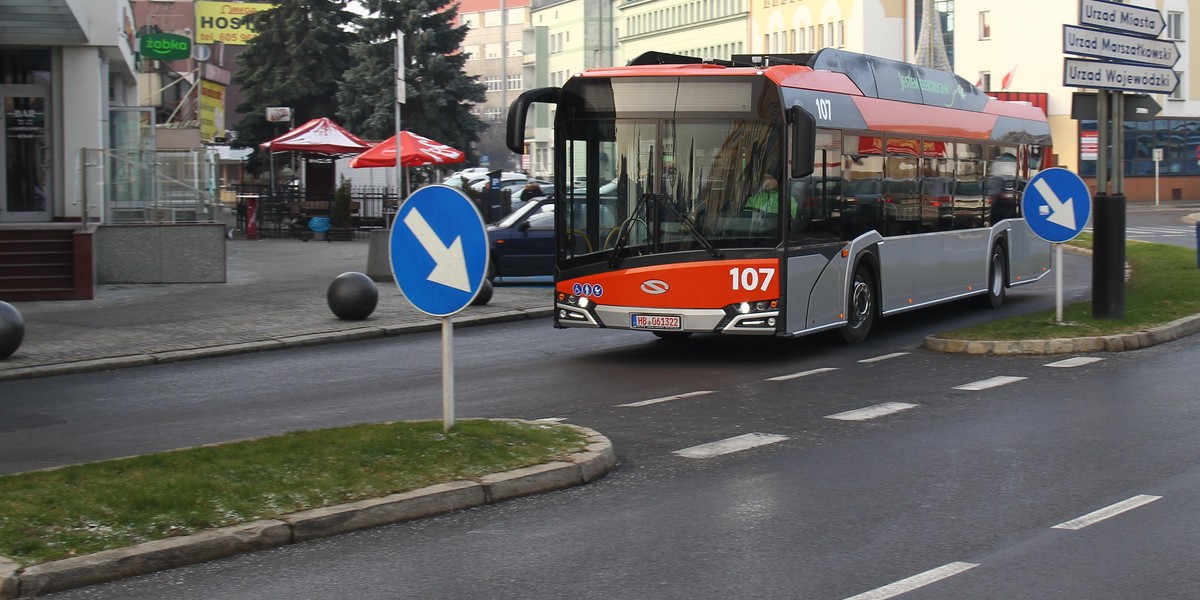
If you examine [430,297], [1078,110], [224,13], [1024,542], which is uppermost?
[224,13]

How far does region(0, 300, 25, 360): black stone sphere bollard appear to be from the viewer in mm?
14406

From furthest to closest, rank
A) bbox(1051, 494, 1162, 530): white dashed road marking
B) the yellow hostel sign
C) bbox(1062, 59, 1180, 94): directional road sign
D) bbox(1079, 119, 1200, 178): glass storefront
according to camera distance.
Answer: the yellow hostel sign, bbox(1079, 119, 1200, 178): glass storefront, bbox(1062, 59, 1180, 94): directional road sign, bbox(1051, 494, 1162, 530): white dashed road marking

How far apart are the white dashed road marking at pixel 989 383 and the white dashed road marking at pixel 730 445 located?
286cm

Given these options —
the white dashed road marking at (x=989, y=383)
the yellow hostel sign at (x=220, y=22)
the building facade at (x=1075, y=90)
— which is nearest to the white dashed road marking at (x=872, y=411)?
the white dashed road marking at (x=989, y=383)

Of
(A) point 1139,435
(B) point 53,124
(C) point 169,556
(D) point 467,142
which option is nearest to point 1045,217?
(A) point 1139,435

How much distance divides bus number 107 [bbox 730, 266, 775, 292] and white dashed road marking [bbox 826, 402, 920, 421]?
252 centimetres

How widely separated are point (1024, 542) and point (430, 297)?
148 inches

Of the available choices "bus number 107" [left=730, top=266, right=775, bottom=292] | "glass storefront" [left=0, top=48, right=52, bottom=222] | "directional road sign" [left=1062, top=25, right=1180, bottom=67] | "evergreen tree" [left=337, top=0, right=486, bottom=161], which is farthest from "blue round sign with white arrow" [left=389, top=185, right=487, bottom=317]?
"evergreen tree" [left=337, top=0, right=486, bottom=161]

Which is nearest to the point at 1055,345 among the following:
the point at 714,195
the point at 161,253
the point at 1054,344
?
the point at 1054,344

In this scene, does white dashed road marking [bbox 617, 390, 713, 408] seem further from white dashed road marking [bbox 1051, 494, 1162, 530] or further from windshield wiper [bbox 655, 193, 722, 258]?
white dashed road marking [bbox 1051, 494, 1162, 530]

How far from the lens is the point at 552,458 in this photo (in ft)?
27.4

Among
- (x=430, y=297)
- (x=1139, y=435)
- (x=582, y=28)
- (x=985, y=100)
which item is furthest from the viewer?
(x=582, y=28)

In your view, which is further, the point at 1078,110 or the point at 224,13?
the point at 224,13

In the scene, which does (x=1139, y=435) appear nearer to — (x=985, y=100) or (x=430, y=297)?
(x=430, y=297)
